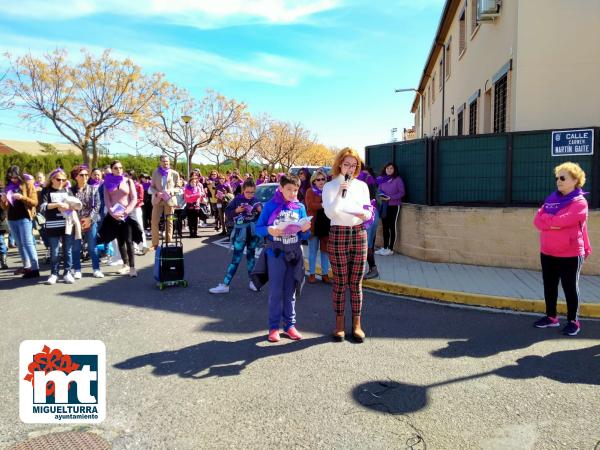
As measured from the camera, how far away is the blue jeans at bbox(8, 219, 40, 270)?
800cm

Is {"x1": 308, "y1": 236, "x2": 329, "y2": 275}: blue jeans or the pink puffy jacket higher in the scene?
the pink puffy jacket

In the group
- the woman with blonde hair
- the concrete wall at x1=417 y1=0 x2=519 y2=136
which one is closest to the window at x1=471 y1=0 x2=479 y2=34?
the concrete wall at x1=417 y1=0 x2=519 y2=136

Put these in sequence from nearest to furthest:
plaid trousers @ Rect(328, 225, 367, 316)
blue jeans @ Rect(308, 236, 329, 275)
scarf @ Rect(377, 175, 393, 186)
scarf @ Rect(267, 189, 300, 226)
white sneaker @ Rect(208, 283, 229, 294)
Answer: plaid trousers @ Rect(328, 225, 367, 316)
scarf @ Rect(267, 189, 300, 226)
white sneaker @ Rect(208, 283, 229, 294)
blue jeans @ Rect(308, 236, 329, 275)
scarf @ Rect(377, 175, 393, 186)

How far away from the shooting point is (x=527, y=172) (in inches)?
321

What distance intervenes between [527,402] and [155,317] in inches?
162

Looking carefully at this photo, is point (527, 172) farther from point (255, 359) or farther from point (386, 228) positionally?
point (255, 359)

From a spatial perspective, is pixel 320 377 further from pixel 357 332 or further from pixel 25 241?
pixel 25 241

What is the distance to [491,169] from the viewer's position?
8477 mm

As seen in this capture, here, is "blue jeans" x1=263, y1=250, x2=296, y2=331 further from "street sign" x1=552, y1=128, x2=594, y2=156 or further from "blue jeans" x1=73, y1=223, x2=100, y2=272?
"street sign" x1=552, y1=128, x2=594, y2=156

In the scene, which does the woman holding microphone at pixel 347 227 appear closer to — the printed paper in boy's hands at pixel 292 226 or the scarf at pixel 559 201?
the printed paper in boy's hands at pixel 292 226

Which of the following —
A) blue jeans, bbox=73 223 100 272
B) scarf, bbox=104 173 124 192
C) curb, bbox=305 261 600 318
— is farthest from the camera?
scarf, bbox=104 173 124 192

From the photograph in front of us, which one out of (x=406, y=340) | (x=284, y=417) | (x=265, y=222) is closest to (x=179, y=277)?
(x=265, y=222)

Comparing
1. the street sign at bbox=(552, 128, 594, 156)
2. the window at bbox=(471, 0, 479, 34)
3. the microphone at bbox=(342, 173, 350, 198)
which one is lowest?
the microphone at bbox=(342, 173, 350, 198)

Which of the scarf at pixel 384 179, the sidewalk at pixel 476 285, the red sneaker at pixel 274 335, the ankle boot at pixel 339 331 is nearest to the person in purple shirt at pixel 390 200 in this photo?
the scarf at pixel 384 179
